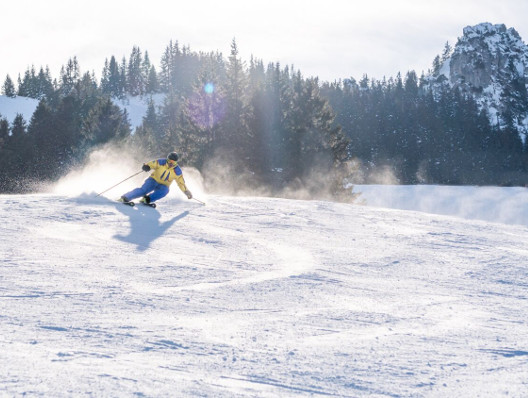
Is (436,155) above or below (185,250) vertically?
above

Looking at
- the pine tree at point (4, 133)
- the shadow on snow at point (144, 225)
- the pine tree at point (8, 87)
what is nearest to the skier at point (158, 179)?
the shadow on snow at point (144, 225)

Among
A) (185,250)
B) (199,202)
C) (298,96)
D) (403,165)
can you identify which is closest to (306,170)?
(298,96)

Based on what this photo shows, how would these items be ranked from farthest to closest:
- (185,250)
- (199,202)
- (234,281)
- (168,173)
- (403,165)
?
(403,165) → (199,202) → (168,173) → (185,250) → (234,281)

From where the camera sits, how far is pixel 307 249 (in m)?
8.16

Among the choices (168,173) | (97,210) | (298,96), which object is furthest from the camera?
(298,96)

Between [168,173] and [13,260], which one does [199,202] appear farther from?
[13,260]

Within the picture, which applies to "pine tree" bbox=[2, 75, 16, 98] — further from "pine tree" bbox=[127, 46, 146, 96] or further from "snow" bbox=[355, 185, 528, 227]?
"snow" bbox=[355, 185, 528, 227]

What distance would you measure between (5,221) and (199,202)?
4609mm

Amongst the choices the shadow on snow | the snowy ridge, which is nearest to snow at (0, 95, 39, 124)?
the snowy ridge

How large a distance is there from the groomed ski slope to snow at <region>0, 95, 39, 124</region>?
88.4m

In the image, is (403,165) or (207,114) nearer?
(207,114)

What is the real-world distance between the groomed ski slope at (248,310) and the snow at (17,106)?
88.4m

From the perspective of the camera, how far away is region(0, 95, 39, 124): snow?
87.6 m

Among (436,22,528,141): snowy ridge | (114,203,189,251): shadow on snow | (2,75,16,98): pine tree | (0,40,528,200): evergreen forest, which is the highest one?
(436,22,528,141): snowy ridge
